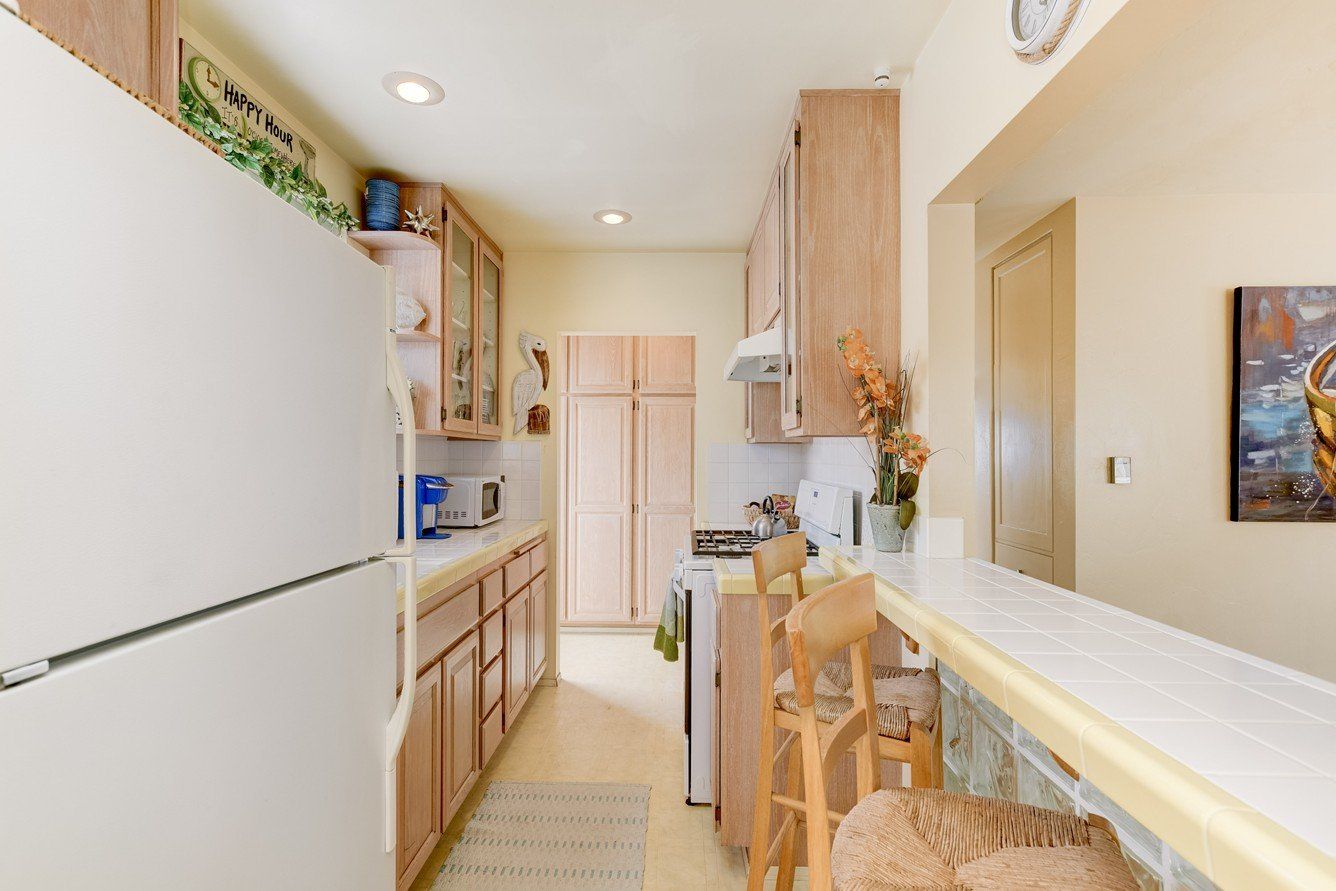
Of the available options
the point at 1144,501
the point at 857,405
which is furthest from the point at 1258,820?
the point at 1144,501

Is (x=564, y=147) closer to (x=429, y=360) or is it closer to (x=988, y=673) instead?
(x=429, y=360)

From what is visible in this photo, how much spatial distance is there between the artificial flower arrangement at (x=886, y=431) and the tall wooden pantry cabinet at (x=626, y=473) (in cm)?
265

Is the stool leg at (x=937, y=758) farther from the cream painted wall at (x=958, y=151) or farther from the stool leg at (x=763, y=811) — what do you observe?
the cream painted wall at (x=958, y=151)

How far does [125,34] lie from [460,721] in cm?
195

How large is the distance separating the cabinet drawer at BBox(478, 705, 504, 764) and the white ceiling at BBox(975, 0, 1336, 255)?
2897 mm

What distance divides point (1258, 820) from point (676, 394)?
421cm

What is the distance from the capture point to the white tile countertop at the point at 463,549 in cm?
186

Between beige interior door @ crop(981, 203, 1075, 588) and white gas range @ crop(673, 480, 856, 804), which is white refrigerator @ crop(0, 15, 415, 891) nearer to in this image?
white gas range @ crop(673, 480, 856, 804)

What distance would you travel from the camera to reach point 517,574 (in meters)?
2.92

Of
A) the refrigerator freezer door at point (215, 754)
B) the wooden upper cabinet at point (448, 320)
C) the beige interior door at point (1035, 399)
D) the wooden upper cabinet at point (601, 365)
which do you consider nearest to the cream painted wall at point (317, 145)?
the wooden upper cabinet at point (448, 320)

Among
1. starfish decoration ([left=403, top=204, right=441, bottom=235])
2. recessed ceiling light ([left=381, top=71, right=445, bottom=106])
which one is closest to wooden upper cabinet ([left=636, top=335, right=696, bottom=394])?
starfish decoration ([left=403, top=204, right=441, bottom=235])

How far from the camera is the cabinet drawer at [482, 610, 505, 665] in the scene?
8.04 ft

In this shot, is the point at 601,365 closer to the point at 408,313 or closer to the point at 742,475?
the point at 742,475

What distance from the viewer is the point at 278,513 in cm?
81
